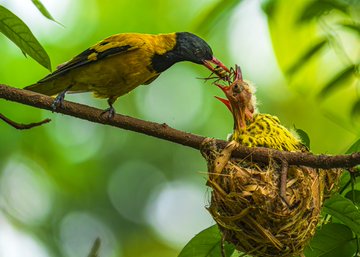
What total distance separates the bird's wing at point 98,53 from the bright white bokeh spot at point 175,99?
3.92 meters

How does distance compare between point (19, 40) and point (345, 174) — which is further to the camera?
point (345, 174)

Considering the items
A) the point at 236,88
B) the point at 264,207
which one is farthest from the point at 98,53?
the point at 264,207

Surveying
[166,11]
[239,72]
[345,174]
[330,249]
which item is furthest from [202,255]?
[166,11]

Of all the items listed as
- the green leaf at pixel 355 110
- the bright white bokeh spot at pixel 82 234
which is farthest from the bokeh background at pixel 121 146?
the green leaf at pixel 355 110

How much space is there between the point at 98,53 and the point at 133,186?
543 centimetres

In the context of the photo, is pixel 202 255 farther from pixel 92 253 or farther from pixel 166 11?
pixel 166 11

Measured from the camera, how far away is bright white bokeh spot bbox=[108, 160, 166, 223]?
889 cm

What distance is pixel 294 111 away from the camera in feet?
22.7

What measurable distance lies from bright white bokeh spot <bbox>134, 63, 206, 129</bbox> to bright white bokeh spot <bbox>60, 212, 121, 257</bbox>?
1.53m

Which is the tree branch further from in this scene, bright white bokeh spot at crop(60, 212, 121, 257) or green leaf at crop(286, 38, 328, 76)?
bright white bokeh spot at crop(60, 212, 121, 257)

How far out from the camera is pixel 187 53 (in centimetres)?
405

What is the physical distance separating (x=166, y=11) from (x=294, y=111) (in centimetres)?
157

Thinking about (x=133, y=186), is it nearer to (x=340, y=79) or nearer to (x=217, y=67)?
(x=217, y=67)

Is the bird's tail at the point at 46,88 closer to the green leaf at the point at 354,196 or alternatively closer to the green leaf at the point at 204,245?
the green leaf at the point at 204,245
